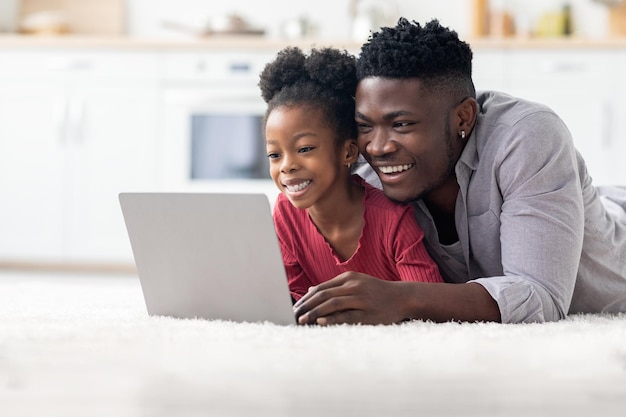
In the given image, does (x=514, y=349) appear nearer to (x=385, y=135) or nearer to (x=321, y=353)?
(x=321, y=353)

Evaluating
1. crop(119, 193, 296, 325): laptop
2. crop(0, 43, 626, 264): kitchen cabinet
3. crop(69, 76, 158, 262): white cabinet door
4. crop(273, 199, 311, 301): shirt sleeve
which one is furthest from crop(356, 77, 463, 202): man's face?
crop(69, 76, 158, 262): white cabinet door

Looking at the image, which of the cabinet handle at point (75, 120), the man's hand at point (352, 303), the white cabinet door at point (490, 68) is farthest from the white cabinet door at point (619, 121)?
the man's hand at point (352, 303)

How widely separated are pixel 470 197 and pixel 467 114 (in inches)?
5.7

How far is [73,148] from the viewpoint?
12.5ft

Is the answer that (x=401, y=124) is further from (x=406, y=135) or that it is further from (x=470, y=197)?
(x=470, y=197)

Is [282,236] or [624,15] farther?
[624,15]

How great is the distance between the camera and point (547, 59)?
3.64 meters

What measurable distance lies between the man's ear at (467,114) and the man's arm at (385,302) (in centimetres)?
33

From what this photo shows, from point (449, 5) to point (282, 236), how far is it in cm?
302

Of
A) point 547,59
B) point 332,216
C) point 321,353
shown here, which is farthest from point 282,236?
point 547,59

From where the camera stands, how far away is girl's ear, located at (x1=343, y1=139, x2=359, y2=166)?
1534 mm

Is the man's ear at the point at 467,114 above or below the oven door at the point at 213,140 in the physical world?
above

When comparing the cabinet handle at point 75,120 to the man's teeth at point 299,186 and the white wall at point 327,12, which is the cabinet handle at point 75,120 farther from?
the man's teeth at point 299,186

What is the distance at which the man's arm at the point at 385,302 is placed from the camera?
46.8 inches
